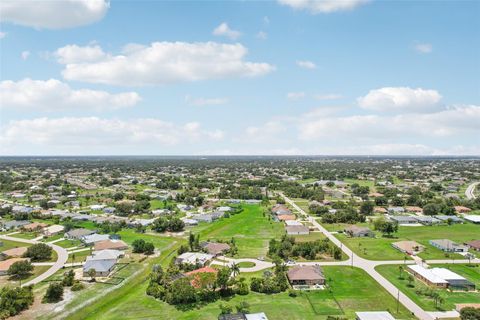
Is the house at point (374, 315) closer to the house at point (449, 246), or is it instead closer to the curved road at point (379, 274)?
the curved road at point (379, 274)

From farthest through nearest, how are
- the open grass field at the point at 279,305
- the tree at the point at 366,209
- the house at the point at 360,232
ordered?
1. the tree at the point at 366,209
2. the house at the point at 360,232
3. the open grass field at the point at 279,305

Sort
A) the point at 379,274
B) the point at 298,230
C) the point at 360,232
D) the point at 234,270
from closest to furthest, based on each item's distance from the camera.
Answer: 1. the point at 234,270
2. the point at 379,274
3. the point at 360,232
4. the point at 298,230

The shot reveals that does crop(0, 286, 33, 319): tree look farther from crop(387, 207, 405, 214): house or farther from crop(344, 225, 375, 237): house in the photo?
crop(387, 207, 405, 214): house

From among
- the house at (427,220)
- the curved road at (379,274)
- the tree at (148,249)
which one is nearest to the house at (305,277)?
the curved road at (379,274)

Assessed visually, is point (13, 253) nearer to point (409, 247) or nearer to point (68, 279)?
point (68, 279)

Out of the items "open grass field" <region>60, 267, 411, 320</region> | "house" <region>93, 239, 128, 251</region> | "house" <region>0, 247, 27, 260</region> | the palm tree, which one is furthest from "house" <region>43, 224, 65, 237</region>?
the palm tree

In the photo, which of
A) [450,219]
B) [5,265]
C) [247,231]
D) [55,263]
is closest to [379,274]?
[247,231]

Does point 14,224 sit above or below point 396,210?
above

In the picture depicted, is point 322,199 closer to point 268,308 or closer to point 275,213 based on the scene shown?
point 275,213
